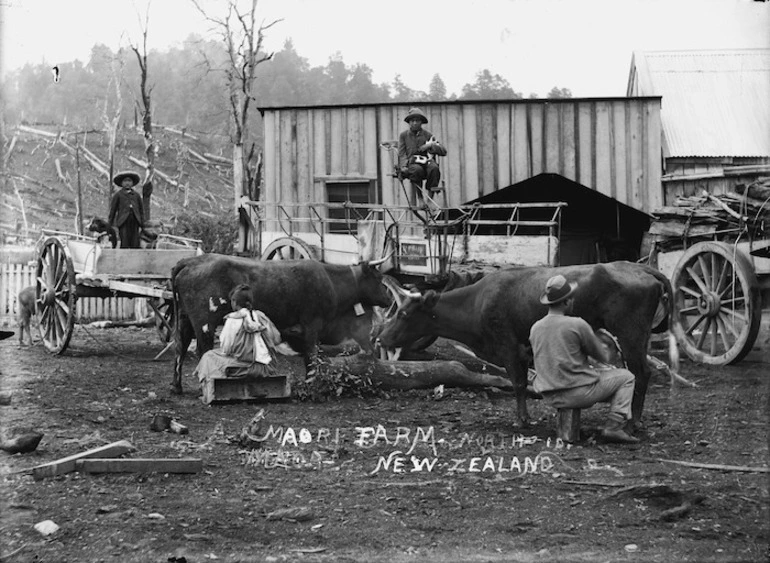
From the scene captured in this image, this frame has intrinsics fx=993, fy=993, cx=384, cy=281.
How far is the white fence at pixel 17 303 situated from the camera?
22.4 meters

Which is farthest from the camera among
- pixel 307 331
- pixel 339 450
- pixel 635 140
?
pixel 635 140

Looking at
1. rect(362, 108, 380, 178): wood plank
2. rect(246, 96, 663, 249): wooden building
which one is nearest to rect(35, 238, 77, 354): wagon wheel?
rect(246, 96, 663, 249): wooden building

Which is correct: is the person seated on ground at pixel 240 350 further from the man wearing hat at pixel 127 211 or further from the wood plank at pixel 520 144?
the wood plank at pixel 520 144

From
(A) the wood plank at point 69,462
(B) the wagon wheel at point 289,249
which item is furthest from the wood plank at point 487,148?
(A) the wood plank at point 69,462

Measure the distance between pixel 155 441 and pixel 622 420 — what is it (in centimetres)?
398

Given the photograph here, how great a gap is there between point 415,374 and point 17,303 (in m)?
12.7

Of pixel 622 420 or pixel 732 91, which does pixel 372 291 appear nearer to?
pixel 622 420

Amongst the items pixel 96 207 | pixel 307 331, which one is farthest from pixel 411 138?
pixel 96 207

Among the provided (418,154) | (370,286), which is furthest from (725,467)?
(418,154)

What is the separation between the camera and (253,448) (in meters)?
8.28

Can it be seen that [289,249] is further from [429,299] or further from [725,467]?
[725,467]

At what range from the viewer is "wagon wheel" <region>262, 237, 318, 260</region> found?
610 inches

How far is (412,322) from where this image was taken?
10.6m

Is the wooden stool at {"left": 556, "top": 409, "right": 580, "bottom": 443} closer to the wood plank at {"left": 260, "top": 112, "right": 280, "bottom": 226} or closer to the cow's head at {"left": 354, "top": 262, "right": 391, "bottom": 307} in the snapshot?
the cow's head at {"left": 354, "top": 262, "right": 391, "bottom": 307}
